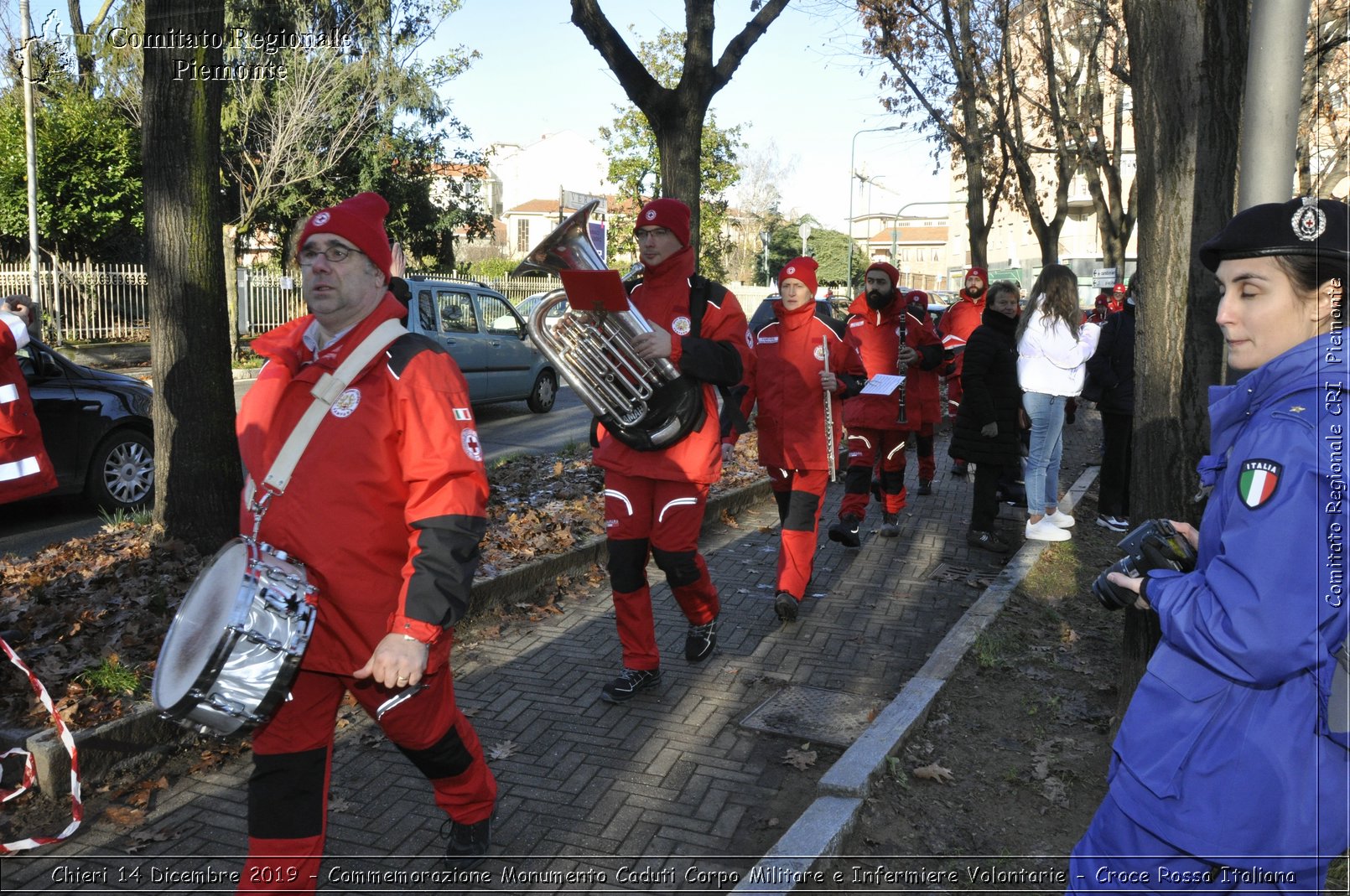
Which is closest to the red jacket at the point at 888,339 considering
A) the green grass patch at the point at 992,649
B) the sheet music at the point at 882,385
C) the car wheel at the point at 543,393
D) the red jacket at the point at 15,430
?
the sheet music at the point at 882,385

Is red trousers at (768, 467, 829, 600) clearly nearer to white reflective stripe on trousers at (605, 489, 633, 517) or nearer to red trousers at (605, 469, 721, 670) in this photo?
red trousers at (605, 469, 721, 670)

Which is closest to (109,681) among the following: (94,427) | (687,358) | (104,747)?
(104,747)

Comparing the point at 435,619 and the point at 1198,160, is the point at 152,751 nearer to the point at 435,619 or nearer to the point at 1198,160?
the point at 435,619

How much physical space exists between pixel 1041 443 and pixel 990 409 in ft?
1.81

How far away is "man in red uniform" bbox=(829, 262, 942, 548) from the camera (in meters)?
8.22

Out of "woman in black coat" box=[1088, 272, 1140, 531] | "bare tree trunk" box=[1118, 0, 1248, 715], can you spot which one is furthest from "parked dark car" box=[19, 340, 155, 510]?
"woman in black coat" box=[1088, 272, 1140, 531]

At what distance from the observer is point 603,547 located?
24.7ft

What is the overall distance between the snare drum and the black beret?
7.69ft

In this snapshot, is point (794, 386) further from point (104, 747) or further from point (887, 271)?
point (104, 747)


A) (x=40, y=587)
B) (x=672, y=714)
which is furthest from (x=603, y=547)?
(x=40, y=587)

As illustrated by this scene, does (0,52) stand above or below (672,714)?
above

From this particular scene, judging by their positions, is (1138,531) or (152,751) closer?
(1138,531)

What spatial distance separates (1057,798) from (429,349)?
9.33 feet

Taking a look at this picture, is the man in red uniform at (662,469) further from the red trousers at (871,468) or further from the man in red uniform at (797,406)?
the red trousers at (871,468)
